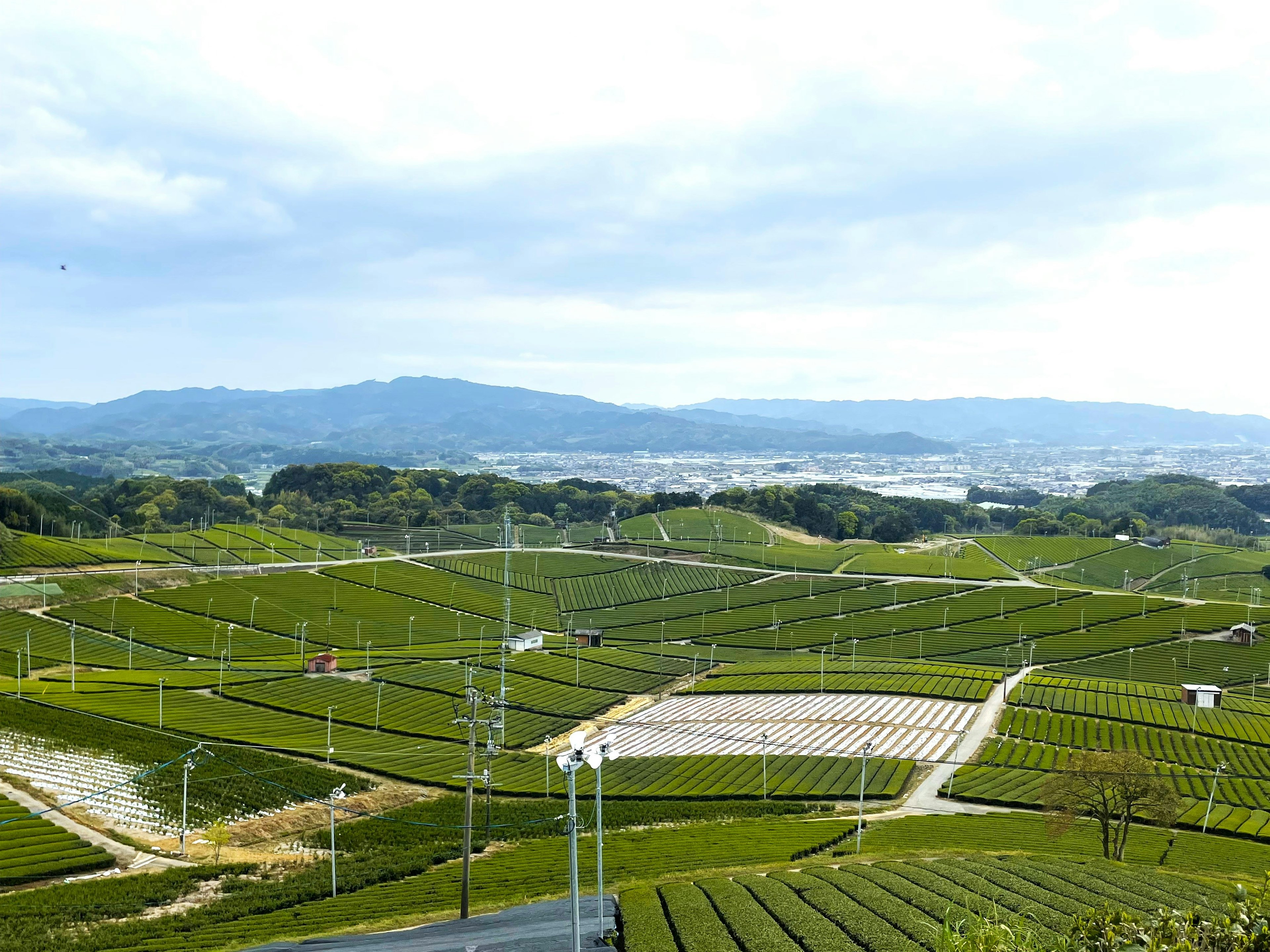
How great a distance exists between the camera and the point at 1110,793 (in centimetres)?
4169

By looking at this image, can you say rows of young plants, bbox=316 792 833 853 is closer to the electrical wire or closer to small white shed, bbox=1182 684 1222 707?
the electrical wire

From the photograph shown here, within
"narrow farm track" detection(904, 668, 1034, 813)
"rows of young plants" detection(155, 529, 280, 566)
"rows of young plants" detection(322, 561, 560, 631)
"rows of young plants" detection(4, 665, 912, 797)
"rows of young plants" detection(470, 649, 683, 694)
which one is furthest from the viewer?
"rows of young plants" detection(155, 529, 280, 566)

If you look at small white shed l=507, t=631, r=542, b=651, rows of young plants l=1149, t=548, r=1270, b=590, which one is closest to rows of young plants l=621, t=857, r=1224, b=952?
small white shed l=507, t=631, r=542, b=651

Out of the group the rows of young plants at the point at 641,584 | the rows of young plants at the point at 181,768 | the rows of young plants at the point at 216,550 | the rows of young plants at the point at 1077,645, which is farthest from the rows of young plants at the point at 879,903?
the rows of young plants at the point at 216,550

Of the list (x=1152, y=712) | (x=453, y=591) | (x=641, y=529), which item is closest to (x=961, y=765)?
(x=1152, y=712)

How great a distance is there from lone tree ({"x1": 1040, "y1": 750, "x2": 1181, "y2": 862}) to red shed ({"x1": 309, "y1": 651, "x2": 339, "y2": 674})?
178 feet

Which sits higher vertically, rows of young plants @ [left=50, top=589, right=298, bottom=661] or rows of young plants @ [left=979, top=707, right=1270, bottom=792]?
rows of young plants @ [left=50, top=589, right=298, bottom=661]

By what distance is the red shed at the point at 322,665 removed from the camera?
72.0 meters

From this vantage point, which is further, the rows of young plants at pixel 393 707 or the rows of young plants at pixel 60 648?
the rows of young plants at pixel 60 648

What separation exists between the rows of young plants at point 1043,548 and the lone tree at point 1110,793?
10489cm

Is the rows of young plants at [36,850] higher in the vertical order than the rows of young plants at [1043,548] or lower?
higher

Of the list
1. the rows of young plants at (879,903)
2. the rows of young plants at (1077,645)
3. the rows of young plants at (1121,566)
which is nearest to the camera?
the rows of young plants at (879,903)

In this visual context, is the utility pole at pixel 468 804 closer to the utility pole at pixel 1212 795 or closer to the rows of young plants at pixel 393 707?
the rows of young plants at pixel 393 707

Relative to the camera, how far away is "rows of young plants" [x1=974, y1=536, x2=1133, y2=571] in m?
145
